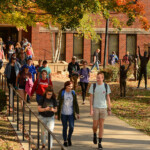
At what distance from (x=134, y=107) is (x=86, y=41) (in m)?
18.9

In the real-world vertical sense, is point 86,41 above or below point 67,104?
above

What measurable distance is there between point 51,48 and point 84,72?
1895cm

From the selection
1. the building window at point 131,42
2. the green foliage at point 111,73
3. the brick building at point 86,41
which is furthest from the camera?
the building window at point 131,42

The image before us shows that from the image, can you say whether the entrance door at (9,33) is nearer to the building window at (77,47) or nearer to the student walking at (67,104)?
the building window at (77,47)

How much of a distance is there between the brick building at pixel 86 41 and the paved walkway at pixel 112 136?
20.8 meters

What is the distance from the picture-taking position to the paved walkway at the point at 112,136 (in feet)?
31.7

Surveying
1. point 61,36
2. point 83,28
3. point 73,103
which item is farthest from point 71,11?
point 61,36

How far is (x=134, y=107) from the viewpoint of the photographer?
615 inches

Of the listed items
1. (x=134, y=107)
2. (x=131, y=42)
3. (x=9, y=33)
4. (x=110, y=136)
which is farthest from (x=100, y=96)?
(x=9, y=33)

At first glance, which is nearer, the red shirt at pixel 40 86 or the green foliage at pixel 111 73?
the red shirt at pixel 40 86

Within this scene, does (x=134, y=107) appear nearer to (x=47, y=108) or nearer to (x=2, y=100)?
(x=2, y=100)

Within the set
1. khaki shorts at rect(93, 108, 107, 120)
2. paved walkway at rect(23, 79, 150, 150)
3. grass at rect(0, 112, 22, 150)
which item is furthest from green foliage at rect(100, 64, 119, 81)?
khaki shorts at rect(93, 108, 107, 120)

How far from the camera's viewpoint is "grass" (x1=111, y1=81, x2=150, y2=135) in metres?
12.8

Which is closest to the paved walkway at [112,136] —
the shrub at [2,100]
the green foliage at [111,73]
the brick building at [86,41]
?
the shrub at [2,100]
